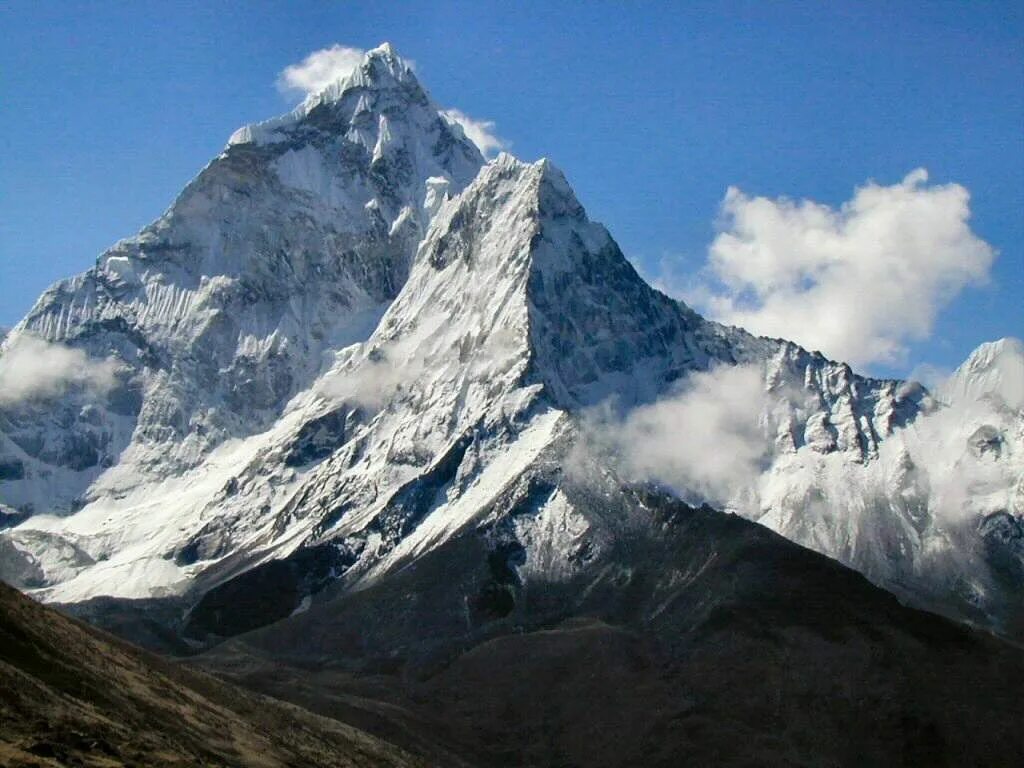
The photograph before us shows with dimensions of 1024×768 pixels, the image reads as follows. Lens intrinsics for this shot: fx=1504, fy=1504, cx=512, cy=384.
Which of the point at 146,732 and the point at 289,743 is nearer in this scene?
the point at 146,732

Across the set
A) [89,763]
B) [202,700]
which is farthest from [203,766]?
[202,700]

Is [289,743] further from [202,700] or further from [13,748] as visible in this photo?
[13,748]

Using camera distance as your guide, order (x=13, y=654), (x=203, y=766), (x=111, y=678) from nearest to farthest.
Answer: (x=203, y=766)
(x=13, y=654)
(x=111, y=678)

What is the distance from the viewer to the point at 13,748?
9875 centimetres

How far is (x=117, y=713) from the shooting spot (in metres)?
126

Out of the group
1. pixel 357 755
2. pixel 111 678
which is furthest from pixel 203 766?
pixel 357 755

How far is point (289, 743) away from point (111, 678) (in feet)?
90.3

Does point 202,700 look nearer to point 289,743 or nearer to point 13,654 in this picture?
point 289,743

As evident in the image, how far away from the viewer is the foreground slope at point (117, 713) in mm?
105812

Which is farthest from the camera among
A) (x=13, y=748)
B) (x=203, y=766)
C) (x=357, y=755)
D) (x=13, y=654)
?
(x=357, y=755)

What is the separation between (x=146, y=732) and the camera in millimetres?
122438

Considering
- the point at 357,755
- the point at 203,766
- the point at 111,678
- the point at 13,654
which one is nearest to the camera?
the point at 203,766

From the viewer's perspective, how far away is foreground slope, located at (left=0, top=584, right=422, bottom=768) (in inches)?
4166

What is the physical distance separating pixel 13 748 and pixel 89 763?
220 inches
